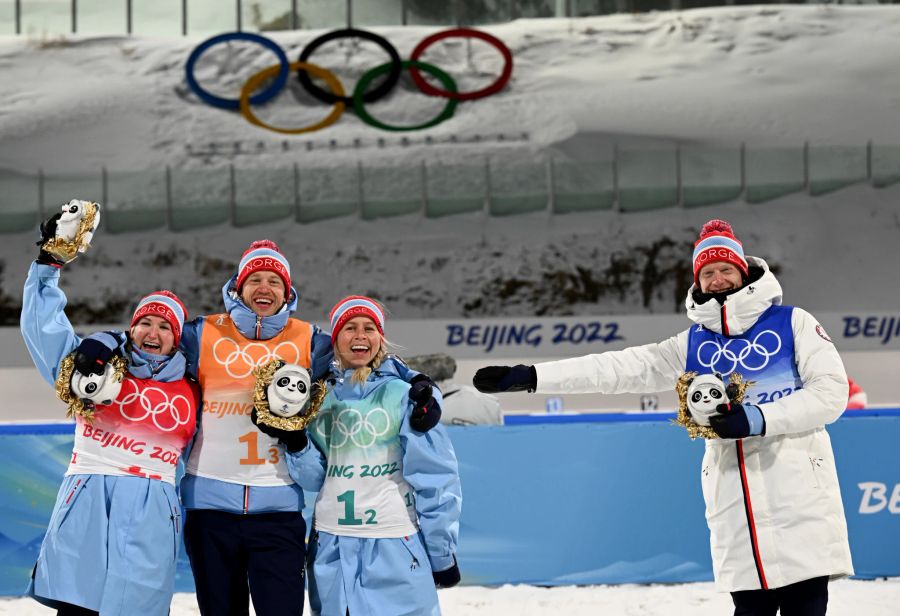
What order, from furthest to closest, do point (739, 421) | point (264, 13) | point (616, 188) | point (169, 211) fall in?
point (264, 13)
point (616, 188)
point (169, 211)
point (739, 421)

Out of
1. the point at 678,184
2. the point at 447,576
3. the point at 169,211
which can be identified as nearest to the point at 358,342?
the point at 447,576

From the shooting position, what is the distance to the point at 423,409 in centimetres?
268

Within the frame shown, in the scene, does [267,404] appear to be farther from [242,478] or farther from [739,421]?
[739,421]

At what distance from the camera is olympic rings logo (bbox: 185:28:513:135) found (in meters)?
11.3

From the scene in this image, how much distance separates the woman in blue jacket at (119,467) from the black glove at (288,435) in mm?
285

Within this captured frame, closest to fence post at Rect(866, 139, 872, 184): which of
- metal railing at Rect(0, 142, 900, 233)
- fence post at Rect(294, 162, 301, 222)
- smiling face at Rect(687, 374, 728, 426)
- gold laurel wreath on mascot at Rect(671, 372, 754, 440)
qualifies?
metal railing at Rect(0, 142, 900, 233)

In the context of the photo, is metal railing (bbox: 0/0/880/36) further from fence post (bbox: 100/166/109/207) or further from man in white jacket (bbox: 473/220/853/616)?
man in white jacket (bbox: 473/220/853/616)

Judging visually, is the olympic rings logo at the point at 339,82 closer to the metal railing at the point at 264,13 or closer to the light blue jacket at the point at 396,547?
the metal railing at the point at 264,13

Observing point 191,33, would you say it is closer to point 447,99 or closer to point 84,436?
point 447,99

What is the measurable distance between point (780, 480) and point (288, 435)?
137cm

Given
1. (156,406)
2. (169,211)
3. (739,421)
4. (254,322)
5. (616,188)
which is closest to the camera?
(739,421)

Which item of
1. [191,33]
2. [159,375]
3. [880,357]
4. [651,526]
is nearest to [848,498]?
[651,526]

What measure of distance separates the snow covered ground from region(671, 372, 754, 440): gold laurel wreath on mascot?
5.97 feet

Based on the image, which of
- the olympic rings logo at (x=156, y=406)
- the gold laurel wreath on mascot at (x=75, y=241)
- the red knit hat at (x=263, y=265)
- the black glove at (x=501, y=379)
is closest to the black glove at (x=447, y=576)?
the black glove at (x=501, y=379)
